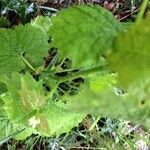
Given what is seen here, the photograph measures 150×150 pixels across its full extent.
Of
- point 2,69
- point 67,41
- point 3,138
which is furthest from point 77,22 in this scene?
point 3,138

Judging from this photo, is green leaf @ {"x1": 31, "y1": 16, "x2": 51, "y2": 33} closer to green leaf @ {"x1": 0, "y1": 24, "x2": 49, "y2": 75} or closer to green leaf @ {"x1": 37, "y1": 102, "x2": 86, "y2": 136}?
green leaf @ {"x1": 0, "y1": 24, "x2": 49, "y2": 75}

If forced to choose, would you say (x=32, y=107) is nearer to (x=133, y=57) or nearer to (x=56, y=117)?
(x=56, y=117)

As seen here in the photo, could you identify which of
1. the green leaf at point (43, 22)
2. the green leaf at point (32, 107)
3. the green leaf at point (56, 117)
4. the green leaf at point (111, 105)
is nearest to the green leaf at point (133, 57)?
the green leaf at point (111, 105)

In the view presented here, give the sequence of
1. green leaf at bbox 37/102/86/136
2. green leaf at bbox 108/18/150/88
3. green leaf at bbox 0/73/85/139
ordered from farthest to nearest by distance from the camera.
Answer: green leaf at bbox 37/102/86/136 < green leaf at bbox 0/73/85/139 < green leaf at bbox 108/18/150/88

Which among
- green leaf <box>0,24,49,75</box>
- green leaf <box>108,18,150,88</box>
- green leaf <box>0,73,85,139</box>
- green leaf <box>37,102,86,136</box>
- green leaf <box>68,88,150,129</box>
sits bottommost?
green leaf <box>37,102,86,136</box>

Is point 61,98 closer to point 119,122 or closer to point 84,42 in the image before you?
point 119,122

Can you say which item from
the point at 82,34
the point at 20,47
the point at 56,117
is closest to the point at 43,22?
the point at 20,47

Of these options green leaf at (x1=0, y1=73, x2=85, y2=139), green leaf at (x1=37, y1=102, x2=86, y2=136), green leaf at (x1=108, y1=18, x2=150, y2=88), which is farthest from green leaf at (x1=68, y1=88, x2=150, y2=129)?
green leaf at (x1=37, y1=102, x2=86, y2=136)
